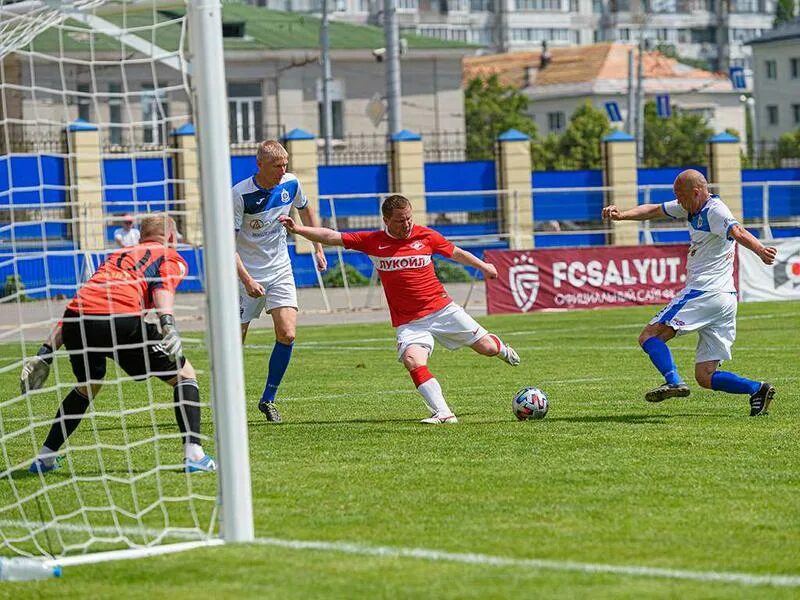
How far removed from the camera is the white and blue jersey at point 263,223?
39.8 ft

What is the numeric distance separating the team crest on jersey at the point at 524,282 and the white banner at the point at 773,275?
12.4 feet

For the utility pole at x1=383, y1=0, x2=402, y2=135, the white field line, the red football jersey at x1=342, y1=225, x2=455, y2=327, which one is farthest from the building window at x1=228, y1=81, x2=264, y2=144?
the white field line

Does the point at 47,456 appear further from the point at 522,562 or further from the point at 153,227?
the point at 522,562

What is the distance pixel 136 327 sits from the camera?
9.23 m

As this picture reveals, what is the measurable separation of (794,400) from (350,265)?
24.8 metres

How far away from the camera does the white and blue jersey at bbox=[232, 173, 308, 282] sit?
12.1 metres

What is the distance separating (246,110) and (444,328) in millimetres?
47824

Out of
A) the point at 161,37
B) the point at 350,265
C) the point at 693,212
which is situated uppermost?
the point at 161,37

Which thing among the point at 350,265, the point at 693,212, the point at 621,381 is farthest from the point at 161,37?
the point at 350,265

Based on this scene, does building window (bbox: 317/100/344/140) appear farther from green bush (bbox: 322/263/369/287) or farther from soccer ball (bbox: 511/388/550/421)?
soccer ball (bbox: 511/388/550/421)

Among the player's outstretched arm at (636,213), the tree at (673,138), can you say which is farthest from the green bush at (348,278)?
the tree at (673,138)

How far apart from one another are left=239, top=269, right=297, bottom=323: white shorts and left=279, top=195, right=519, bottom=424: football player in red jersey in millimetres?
923

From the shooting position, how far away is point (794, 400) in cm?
1242

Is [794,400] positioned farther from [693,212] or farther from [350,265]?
[350,265]
